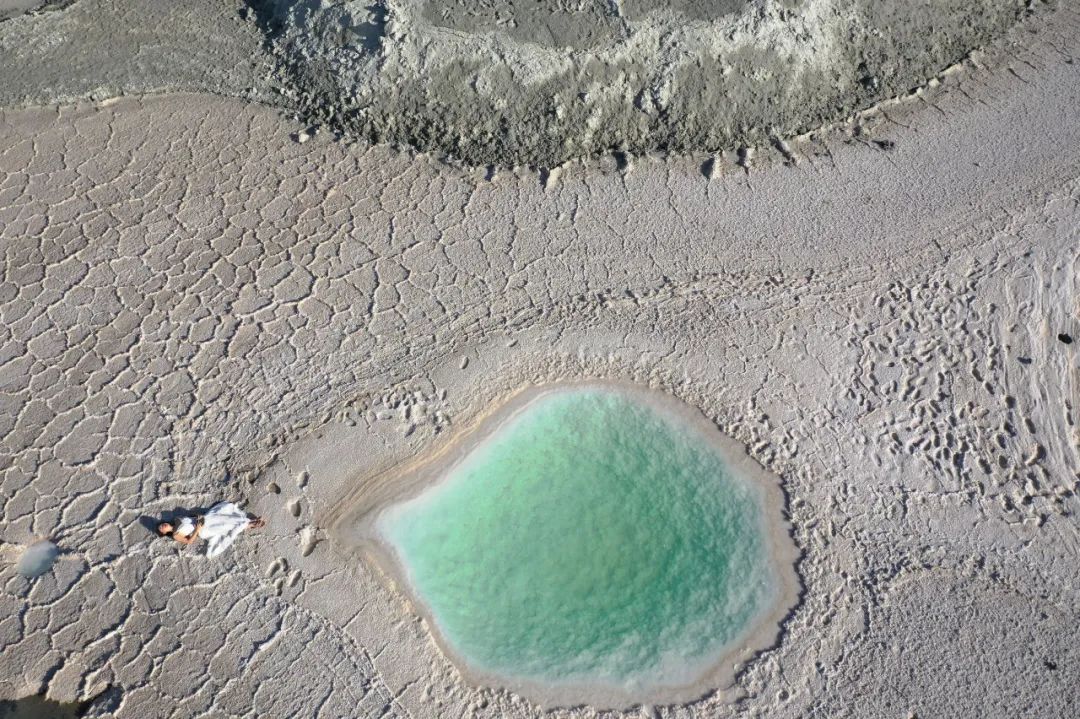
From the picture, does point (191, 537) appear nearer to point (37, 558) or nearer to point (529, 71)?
point (37, 558)

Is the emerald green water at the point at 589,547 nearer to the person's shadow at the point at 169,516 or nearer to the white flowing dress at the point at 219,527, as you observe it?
the white flowing dress at the point at 219,527

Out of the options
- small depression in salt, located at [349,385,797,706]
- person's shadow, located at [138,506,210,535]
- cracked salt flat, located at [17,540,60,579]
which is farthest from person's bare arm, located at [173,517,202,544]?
small depression in salt, located at [349,385,797,706]

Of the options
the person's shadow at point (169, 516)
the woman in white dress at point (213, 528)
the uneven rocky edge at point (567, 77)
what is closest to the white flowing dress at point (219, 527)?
the woman in white dress at point (213, 528)

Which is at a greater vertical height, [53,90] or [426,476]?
[53,90]

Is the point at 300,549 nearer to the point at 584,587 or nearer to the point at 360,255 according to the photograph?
the point at 584,587

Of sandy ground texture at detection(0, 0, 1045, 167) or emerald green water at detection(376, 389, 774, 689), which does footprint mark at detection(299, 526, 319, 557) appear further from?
sandy ground texture at detection(0, 0, 1045, 167)

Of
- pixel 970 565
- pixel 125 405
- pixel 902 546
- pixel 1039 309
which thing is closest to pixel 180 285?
pixel 125 405
